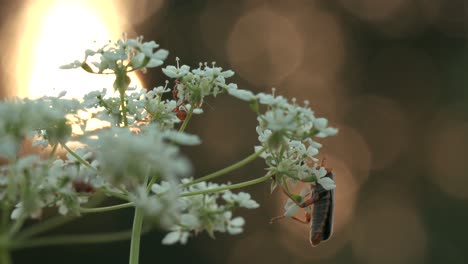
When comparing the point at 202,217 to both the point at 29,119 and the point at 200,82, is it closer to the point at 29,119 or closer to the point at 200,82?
the point at 200,82

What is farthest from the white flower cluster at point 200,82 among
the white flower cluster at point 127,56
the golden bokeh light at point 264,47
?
the golden bokeh light at point 264,47

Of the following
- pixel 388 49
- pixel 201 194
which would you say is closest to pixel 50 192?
pixel 201 194

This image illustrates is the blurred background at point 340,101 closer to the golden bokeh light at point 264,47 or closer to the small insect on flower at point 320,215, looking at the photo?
the golden bokeh light at point 264,47

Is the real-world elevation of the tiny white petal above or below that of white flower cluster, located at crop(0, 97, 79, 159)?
below

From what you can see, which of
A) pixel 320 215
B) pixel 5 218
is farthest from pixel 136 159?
pixel 320 215

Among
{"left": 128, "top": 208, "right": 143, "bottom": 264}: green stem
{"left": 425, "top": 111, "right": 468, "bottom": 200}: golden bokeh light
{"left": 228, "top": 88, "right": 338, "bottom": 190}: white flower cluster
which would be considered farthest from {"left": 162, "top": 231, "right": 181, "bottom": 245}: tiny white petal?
{"left": 425, "top": 111, "right": 468, "bottom": 200}: golden bokeh light

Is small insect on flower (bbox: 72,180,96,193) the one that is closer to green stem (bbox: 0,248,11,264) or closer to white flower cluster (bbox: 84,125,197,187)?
white flower cluster (bbox: 84,125,197,187)

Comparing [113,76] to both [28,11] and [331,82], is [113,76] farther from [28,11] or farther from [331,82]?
[331,82]
